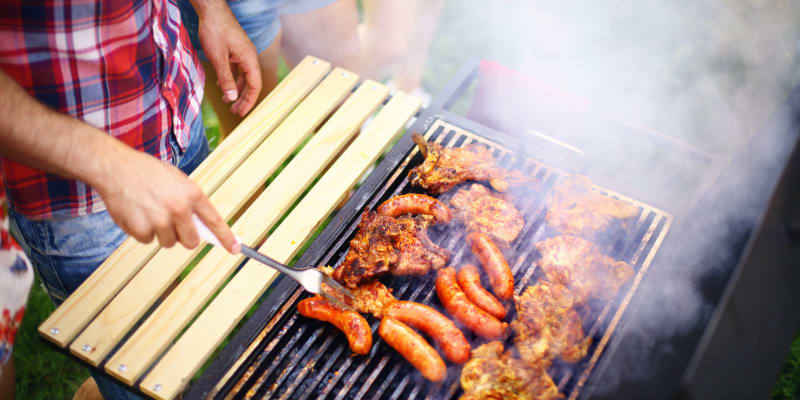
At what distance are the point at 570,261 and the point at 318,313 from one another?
117cm

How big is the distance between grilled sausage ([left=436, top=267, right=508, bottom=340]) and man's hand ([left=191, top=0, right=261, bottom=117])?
5.58ft

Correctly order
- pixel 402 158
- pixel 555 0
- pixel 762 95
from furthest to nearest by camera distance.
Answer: pixel 555 0 < pixel 762 95 < pixel 402 158

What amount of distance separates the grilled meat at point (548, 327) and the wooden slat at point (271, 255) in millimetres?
1099

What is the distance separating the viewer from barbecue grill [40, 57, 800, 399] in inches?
84.7

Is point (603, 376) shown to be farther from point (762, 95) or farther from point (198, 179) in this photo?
point (762, 95)

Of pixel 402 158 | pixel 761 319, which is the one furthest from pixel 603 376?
pixel 402 158

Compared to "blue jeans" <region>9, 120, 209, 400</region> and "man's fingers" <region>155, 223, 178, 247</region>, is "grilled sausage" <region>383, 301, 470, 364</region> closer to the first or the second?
"man's fingers" <region>155, 223, 178, 247</region>

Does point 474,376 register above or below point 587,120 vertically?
below

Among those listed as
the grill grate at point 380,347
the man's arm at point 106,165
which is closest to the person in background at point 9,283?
the man's arm at point 106,165

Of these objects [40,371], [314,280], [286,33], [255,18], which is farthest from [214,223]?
[286,33]

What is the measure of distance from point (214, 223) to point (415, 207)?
1036mm

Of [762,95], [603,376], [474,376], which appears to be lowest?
[474,376]

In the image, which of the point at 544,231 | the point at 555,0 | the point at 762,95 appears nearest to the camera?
the point at 544,231

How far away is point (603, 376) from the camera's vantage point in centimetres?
196
